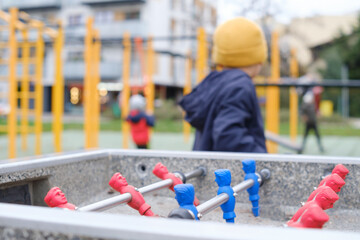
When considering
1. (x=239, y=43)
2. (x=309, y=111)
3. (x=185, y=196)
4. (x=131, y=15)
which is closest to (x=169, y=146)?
(x=309, y=111)

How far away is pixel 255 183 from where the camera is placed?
119 centimetres

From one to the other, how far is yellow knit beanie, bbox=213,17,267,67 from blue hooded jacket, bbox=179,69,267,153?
0.14m

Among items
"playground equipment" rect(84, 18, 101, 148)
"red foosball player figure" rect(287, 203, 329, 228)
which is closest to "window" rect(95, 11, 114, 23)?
"playground equipment" rect(84, 18, 101, 148)

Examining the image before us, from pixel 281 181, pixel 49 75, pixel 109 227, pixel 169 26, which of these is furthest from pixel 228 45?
pixel 49 75

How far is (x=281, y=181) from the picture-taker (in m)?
1.30

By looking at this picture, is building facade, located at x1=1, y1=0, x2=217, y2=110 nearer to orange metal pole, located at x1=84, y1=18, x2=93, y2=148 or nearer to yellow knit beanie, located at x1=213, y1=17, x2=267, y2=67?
orange metal pole, located at x1=84, y1=18, x2=93, y2=148

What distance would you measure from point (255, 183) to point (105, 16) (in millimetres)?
30141

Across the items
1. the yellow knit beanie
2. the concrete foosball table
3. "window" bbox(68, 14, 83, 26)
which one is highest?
"window" bbox(68, 14, 83, 26)

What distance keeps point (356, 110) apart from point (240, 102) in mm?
26240

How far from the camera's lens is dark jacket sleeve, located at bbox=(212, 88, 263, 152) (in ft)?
6.43

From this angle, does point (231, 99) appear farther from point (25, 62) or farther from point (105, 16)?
point (105, 16)

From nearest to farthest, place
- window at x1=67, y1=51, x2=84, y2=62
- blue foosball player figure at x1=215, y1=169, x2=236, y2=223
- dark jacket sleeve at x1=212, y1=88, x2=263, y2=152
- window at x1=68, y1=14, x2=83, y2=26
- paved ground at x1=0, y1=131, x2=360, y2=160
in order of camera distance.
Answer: blue foosball player figure at x1=215, y1=169, x2=236, y2=223 → dark jacket sleeve at x1=212, y1=88, x2=263, y2=152 → paved ground at x1=0, y1=131, x2=360, y2=160 → window at x1=67, y1=51, x2=84, y2=62 → window at x1=68, y1=14, x2=83, y2=26

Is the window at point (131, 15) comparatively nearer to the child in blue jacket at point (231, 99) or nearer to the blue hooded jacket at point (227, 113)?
the child in blue jacket at point (231, 99)

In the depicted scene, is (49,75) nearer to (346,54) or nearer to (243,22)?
(346,54)
